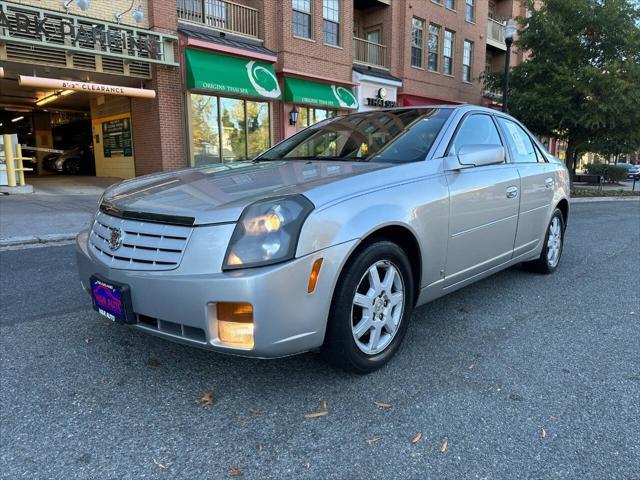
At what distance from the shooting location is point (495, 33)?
26.3 meters

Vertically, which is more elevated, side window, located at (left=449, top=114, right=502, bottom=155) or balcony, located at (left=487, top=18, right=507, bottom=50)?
balcony, located at (left=487, top=18, right=507, bottom=50)

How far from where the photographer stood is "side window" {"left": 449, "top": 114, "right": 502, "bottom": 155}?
345cm

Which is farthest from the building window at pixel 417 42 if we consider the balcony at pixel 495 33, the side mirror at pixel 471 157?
the side mirror at pixel 471 157

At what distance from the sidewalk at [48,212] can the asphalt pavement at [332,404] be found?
3.50m

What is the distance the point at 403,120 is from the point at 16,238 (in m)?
5.73

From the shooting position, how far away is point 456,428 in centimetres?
224

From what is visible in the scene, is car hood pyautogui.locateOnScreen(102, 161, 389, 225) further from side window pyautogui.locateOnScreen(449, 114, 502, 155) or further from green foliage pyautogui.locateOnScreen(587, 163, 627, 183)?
green foliage pyautogui.locateOnScreen(587, 163, 627, 183)

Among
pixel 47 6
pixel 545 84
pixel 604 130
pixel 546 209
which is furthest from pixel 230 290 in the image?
pixel 604 130

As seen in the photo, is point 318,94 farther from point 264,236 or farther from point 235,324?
point 235,324

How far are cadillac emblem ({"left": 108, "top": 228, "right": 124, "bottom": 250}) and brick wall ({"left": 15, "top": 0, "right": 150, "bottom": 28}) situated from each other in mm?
10959

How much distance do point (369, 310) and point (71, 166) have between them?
20.5 m

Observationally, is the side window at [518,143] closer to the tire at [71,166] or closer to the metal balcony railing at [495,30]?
the tire at [71,166]

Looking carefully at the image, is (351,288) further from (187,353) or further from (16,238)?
(16,238)

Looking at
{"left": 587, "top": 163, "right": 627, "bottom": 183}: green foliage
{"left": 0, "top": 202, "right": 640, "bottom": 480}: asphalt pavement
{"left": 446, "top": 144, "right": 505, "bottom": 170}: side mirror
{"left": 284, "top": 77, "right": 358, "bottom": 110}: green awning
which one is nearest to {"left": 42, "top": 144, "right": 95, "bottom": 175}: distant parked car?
{"left": 284, "top": 77, "right": 358, "bottom": 110}: green awning
